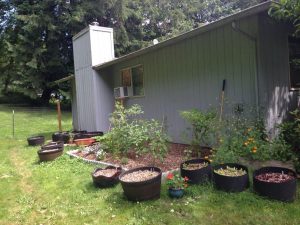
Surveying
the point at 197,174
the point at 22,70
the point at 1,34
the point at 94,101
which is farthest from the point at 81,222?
the point at 1,34

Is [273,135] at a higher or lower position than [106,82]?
lower

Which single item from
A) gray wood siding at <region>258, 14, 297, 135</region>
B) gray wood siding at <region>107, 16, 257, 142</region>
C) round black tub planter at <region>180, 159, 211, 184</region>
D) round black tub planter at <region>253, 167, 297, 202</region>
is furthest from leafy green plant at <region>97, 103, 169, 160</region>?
round black tub planter at <region>253, 167, 297, 202</region>

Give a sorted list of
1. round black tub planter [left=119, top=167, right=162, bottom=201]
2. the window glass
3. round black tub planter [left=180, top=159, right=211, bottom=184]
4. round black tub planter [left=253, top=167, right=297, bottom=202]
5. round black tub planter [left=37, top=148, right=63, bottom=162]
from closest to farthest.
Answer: round black tub planter [left=253, top=167, right=297, bottom=202] < round black tub planter [left=119, top=167, right=162, bottom=201] < round black tub planter [left=180, top=159, right=211, bottom=184] < round black tub planter [left=37, top=148, right=63, bottom=162] < the window glass

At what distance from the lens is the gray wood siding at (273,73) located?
5.46m

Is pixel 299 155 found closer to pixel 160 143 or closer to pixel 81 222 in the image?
pixel 160 143

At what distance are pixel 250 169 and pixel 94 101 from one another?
22.1 ft

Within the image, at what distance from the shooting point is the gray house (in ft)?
18.0

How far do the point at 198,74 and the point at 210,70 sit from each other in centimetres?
39

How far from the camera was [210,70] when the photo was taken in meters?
6.50

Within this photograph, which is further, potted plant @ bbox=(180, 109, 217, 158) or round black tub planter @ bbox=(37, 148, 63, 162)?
round black tub planter @ bbox=(37, 148, 63, 162)

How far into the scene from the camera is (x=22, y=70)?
2036 cm

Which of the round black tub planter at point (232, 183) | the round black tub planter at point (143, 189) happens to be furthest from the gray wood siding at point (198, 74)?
the round black tub planter at point (143, 189)

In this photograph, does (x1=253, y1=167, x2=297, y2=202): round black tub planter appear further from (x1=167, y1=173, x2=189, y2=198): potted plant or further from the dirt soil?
the dirt soil

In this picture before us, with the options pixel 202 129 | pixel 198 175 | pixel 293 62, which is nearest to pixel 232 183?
pixel 198 175
